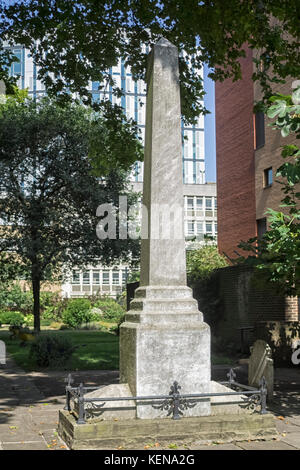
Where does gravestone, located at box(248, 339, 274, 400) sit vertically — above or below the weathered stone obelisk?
below

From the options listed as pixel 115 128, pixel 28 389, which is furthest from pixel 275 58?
pixel 28 389

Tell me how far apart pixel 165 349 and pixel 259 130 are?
19.1 meters

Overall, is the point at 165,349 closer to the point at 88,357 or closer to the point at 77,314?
the point at 88,357

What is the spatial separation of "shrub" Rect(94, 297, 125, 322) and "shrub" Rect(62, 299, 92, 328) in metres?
2.41

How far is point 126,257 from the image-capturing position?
24016mm

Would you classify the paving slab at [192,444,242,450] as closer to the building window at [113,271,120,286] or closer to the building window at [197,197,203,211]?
the building window at [113,271,120,286]

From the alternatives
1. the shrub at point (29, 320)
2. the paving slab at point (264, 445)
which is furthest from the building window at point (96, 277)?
the paving slab at point (264, 445)

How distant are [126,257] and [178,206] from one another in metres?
17.0

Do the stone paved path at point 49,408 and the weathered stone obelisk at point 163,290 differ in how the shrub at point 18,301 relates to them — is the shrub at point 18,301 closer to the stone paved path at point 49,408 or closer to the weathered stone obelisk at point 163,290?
the stone paved path at point 49,408

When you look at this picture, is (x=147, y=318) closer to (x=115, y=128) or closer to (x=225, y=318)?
(x=115, y=128)

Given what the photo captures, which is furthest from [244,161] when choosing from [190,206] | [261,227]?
[190,206]

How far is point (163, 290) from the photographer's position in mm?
6891

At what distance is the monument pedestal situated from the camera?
6.36 meters

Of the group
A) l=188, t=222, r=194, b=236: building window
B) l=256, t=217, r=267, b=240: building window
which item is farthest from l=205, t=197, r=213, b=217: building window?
l=256, t=217, r=267, b=240: building window
